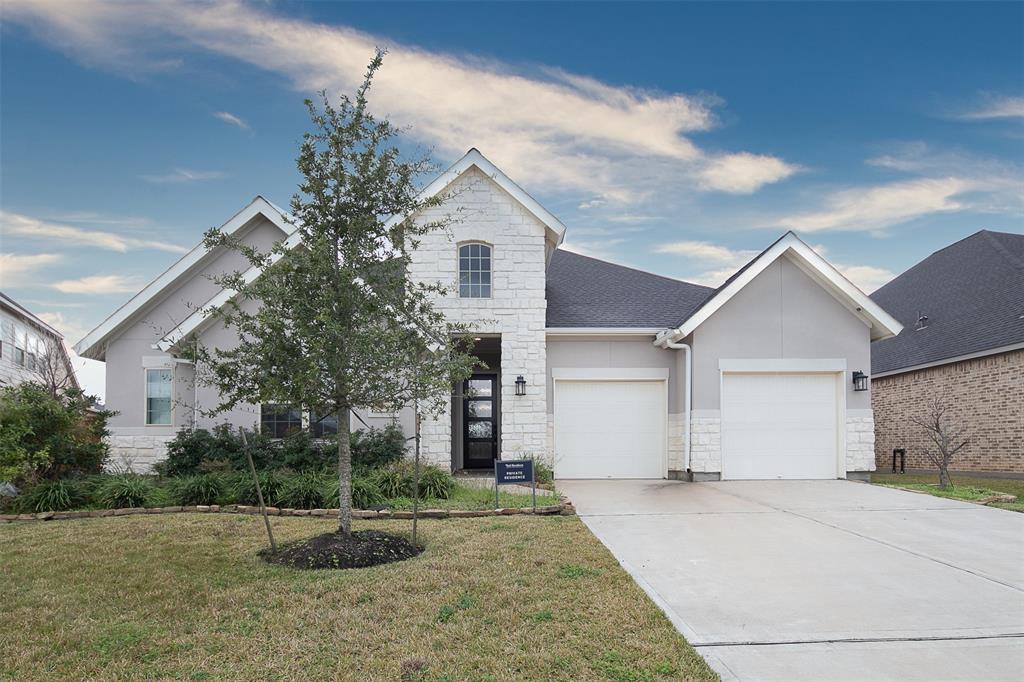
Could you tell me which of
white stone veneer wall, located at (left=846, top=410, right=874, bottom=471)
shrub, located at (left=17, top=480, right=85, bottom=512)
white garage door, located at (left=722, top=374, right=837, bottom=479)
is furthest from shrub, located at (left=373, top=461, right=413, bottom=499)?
white stone veneer wall, located at (left=846, top=410, right=874, bottom=471)

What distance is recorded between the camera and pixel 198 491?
10.7m

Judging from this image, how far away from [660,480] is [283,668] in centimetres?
1097

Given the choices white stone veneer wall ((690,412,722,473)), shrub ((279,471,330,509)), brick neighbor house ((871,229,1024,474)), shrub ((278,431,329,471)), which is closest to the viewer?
shrub ((279,471,330,509))

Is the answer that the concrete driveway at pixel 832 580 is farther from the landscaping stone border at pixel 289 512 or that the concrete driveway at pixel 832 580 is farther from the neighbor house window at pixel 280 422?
the neighbor house window at pixel 280 422

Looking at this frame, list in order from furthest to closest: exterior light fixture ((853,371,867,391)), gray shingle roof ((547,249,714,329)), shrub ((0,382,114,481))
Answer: gray shingle roof ((547,249,714,329)), exterior light fixture ((853,371,867,391)), shrub ((0,382,114,481))

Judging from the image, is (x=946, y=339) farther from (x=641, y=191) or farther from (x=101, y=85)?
(x=101, y=85)

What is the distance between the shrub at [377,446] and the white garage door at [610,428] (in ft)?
11.8

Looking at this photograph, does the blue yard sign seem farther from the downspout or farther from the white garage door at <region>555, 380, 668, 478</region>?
the downspout

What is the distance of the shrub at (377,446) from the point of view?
12617 millimetres

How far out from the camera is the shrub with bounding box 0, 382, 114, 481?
417 inches

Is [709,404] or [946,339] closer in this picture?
[709,404]

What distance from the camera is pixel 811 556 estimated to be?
7305 mm

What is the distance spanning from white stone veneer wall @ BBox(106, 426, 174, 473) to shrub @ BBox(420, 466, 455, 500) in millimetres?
6465

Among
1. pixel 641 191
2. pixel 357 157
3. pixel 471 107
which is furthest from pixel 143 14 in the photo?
pixel 641 191
